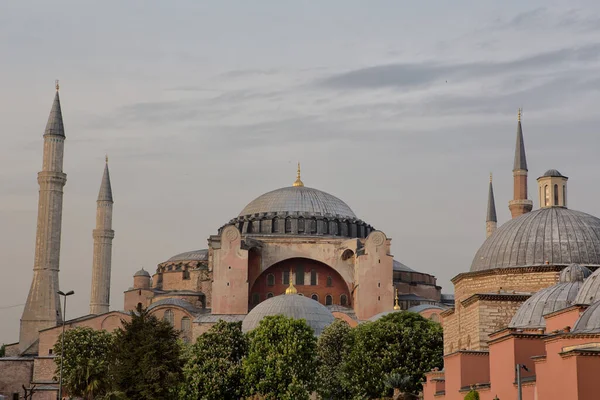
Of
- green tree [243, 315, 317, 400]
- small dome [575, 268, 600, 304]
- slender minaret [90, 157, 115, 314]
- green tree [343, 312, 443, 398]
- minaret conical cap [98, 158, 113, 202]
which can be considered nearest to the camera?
small dome [575, 268, 600, 304]

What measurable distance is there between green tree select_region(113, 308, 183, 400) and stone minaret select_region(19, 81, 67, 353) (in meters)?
24.4

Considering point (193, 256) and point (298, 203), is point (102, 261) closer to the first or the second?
point (193, 256)

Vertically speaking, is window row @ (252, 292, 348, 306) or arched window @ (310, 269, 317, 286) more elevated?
arched window @ (310, 269, 317, 286)

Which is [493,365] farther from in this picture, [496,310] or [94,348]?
[94,348]

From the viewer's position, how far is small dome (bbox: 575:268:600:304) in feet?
76.0

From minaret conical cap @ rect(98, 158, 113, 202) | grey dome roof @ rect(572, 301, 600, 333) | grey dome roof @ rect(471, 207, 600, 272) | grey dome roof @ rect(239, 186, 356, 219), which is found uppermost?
minaret conical cap @ rect(98, 158, 113, 202)

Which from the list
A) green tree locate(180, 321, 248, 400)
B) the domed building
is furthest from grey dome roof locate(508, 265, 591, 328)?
the domed building

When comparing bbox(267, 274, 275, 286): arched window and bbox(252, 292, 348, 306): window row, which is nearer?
bbox(252, 292, 348, 306): window row

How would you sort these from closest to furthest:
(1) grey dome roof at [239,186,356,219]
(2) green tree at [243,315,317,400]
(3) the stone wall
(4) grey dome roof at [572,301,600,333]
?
(4) grey dome roof at [572,301,600,333]
(2) green tree at [243,315,317,400]
(3) the stone wall
(1) grey dome roof at [239,186,356,219]

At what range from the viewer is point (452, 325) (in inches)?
Result: 1281

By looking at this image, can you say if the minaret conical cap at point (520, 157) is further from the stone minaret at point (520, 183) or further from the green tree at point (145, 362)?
the green tree at point (145, 362)

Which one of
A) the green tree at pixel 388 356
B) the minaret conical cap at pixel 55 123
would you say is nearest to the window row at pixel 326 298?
the minaret conical cap at pixel 55 123

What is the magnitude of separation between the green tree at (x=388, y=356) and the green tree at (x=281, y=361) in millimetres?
1541

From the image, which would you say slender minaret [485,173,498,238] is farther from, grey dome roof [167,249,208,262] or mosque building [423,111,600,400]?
mosque building [423,111,600,400]
